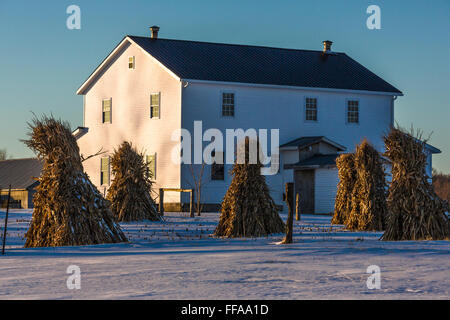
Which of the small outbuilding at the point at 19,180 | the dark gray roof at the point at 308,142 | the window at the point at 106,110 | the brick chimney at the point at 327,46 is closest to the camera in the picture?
the dark gray roof at the point at 308,142

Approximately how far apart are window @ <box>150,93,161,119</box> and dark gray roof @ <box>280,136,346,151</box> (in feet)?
19.9

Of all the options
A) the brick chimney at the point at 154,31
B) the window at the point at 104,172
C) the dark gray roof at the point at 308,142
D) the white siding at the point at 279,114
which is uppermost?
the brick chimney at the point at 154,31

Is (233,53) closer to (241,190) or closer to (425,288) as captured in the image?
(241,190)

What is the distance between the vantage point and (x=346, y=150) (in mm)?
37500

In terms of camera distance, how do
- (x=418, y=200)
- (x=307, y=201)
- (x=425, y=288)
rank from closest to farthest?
(x=425, y=288), (x=418, y=200), (x=307, y=201)

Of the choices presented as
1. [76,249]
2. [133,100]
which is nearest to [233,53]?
[133,100]

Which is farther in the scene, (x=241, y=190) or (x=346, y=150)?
(x=346, y=150)

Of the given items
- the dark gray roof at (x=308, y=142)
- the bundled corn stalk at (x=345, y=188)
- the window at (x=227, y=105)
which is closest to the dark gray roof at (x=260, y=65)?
the window at (x=227, y=105)

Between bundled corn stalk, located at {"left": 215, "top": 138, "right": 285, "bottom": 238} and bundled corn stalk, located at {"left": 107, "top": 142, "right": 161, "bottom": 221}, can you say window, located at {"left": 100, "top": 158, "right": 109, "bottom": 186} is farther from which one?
bundled corn stalk, located at {"left": 215, "top": 138, "right": 285, "bottom": 238}

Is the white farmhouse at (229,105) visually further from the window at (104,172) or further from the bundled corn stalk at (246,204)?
the bundled corn stalk at (246,204)

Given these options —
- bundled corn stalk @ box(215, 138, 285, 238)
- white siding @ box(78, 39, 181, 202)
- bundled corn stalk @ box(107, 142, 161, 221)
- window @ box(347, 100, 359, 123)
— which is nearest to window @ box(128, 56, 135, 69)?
white siding @ box(78, 39, 181, 202)

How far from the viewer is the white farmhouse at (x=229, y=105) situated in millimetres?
34938

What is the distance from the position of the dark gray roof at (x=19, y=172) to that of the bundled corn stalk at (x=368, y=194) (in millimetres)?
32368
